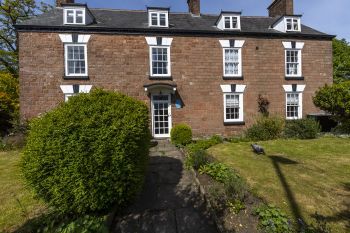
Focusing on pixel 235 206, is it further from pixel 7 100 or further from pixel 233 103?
pixel 7 100

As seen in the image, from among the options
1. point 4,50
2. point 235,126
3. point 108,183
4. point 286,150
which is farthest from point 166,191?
point 4,50

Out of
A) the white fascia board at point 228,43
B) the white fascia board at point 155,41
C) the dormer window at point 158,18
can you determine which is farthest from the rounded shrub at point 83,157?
the white fascia board at point 228,43

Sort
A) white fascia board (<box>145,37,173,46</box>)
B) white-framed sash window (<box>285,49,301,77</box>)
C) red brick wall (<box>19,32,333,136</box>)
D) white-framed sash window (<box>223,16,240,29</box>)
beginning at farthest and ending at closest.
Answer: white-framed sash window (<box>285,49,301,77</box>) → white-framed sash window (<box>223,16,240,29</box>) → white fascia board (<box>145,37,173,46</box>) → red brick wall (<box>19,32,333,136</box>)

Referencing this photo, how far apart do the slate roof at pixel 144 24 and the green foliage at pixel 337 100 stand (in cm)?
499

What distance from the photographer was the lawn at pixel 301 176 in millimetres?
5152

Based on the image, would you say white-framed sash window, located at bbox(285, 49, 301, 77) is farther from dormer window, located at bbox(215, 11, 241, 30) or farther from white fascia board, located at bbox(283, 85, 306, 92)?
dormer window, located at bbox(215, 11, 241, 30)

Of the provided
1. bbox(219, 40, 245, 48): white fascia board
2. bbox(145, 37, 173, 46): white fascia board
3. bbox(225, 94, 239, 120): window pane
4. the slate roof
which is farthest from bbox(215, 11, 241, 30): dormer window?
bbox(225, 94, 239, 120): window pane

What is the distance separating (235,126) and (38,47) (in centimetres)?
1347

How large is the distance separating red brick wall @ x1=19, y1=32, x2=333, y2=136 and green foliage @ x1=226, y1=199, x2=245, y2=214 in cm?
1062

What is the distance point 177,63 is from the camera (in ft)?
51.5

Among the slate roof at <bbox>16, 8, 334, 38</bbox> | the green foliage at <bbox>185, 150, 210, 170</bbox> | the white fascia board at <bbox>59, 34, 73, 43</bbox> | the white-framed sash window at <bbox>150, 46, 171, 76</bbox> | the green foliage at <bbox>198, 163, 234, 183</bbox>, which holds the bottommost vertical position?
the green foliage at <bbox>198, 163, 234, 183</bbox>

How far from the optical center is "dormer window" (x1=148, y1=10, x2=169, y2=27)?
52.4ft

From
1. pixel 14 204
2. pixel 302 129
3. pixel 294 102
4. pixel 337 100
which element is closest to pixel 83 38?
pixel 14 204

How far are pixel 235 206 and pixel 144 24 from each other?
1412cm
